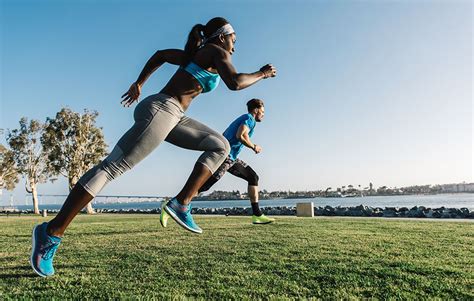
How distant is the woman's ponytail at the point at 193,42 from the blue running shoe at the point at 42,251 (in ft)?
5.96

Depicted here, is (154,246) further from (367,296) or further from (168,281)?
(367,296)

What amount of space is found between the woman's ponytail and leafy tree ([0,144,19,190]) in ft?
128

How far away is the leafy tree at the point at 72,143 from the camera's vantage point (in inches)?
1297

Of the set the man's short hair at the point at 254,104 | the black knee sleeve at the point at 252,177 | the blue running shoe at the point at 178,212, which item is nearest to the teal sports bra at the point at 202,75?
the blue running shoe at the point at 178,212

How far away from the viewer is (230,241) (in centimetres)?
531

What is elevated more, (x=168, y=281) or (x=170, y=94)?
(x=170, y=94)

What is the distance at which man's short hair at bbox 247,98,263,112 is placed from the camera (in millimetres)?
7059

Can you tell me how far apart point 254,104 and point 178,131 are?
3811 mm

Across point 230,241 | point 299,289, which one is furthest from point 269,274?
point 230,241

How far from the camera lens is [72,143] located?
109ft

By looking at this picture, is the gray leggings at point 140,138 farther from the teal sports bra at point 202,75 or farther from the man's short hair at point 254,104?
the man's short hair at point 254,104

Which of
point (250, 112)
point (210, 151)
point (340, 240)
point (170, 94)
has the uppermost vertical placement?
point (250, 112)

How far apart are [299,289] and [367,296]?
46 cm

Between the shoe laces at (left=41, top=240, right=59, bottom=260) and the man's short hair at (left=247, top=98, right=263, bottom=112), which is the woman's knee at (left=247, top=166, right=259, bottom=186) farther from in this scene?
the shoe laces at (left=41, top=240, right=59, bottom=260)
